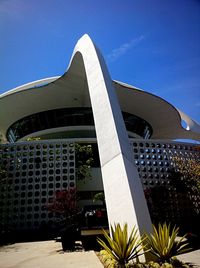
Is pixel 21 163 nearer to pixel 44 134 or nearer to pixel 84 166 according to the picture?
pixel 84 166

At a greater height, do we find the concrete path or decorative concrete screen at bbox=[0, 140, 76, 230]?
decorative concrete screen at bbox=[0, 140, 76, 230]

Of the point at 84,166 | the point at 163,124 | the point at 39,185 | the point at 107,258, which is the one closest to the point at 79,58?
the point at 84,166

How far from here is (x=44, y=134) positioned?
22.0 m

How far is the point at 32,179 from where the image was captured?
41.5ft

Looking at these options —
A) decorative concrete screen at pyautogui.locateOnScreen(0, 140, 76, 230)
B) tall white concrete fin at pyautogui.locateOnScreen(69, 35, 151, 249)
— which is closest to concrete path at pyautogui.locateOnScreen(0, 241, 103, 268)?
tall white concrete fin at pyautogui.locateOnScreen(69, 35, 151, 249)

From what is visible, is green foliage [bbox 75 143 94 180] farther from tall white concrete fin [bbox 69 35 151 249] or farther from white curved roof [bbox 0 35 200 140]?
tall white concrete fin [bbox 69 35 151 249]

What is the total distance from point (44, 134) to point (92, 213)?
15040mm

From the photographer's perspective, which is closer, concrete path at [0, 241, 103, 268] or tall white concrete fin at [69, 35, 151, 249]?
concrete path at [0, 241, 103, 268]

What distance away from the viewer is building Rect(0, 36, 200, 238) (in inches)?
258

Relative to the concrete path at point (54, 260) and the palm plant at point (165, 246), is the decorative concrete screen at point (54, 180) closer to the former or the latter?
the concrete path at point (54, 260)

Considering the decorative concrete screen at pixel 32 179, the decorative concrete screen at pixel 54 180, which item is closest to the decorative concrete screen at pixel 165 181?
the decorative concrete screen at pixel 54 180

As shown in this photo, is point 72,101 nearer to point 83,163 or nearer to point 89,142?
point 89,142

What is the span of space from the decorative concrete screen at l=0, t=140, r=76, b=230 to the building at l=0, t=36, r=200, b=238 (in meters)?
0.05

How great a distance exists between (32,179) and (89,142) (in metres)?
4.65
